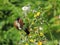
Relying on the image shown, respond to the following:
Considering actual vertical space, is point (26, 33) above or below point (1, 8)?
above

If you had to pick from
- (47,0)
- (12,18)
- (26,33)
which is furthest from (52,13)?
(26,33)

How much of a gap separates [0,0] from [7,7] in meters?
0.15

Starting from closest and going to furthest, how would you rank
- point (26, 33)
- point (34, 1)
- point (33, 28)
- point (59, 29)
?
1. point (33, 28)
2. point (26, 33)
3. point (59, 29)
4. point (34, 1)

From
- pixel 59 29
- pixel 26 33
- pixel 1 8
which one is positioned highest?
pixel 26 33

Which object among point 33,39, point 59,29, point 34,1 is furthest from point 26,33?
point 34,1

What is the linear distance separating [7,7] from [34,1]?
1.08ft

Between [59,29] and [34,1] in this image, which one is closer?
[59,29]

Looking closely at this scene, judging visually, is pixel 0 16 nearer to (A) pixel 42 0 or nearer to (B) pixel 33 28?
(A) pixel 42 0

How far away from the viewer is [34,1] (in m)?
2.91

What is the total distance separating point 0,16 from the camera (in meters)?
2.91

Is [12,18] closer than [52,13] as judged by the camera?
Yes

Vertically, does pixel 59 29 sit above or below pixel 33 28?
below

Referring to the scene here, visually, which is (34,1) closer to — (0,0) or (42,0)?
(42,0)

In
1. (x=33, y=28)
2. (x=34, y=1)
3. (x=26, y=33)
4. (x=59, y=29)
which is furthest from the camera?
(x=34, y=1)
